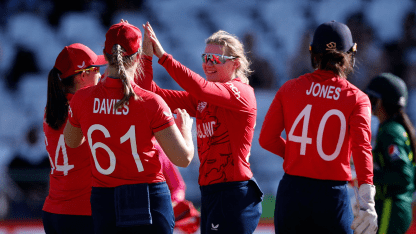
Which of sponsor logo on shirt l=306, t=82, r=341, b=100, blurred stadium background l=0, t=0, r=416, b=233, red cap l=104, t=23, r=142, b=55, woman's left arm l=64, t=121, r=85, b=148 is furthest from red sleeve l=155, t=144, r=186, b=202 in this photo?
blurred stadium background l=0, t=0, r=416, b=233

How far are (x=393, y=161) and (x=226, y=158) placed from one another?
144cm

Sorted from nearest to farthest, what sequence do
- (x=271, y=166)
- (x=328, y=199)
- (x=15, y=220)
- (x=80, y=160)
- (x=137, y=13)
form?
(x=328, y=199) → (x=80, y=160) → (x=15, y=220) → (x=271, y=166) → (x=137, y=13)

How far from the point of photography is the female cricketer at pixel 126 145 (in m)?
2.10

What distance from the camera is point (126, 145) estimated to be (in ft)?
6.93

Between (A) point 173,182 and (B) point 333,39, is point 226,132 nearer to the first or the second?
(A) point 173,182

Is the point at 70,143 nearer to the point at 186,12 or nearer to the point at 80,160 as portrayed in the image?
the point at 80,160

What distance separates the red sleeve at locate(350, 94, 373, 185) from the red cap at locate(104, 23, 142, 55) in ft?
3.91

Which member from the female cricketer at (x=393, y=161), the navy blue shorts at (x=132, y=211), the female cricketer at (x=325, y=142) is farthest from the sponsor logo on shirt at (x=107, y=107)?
the female cricketer at (x=393, y=161)

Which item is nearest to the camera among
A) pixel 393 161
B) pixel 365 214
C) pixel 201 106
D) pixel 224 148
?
pixel 365 214

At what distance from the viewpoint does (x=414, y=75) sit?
900 cm

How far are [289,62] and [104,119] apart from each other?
23.3ft

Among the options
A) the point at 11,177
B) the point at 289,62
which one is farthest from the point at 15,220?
the point at 289,62

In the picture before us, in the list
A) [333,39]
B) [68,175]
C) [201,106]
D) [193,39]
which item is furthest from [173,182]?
[193,39]

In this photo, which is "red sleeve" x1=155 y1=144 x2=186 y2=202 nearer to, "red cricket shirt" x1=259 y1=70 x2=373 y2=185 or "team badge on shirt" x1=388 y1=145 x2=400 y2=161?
"red cricket shirt" x1=259 y1=70 x2=373 y2=185
